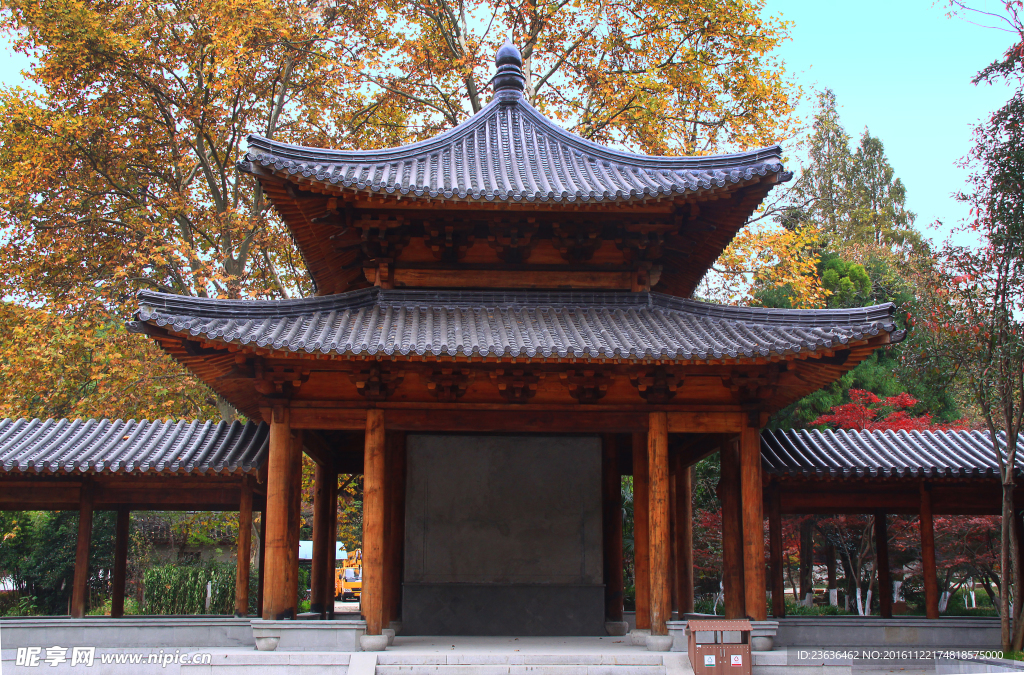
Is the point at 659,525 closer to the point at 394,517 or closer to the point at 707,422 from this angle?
the point at 707,422

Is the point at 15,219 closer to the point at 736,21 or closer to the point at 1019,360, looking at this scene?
the point at 736,21

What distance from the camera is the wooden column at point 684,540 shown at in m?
12.8

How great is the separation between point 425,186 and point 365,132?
1501 centimetres

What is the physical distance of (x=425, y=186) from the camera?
410 inches

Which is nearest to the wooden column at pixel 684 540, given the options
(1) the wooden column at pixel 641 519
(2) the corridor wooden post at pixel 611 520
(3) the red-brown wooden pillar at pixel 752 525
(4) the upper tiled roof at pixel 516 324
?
(2) the corridor wooden post at pixel 611 520

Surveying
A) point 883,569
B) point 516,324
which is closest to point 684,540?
point 883,569

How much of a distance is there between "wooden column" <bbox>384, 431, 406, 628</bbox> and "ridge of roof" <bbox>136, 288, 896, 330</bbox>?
7.31 feet

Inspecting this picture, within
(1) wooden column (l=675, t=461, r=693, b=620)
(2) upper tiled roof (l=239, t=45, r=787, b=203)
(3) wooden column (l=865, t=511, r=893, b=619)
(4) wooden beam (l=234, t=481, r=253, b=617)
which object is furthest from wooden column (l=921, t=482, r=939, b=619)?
(4) wooden beam (l=234, t=481, r=253, b=617)

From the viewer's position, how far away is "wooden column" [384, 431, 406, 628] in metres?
11.5

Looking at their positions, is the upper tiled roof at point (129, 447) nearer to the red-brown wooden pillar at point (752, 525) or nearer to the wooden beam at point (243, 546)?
the wooden beam at point (243, 546)

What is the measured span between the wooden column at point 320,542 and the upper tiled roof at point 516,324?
3.73 meters

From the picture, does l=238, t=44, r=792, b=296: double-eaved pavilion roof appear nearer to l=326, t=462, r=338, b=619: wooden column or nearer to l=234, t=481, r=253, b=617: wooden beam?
l=326, t=462, r=338, b=619: wooden column

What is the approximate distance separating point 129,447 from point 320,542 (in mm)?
3370

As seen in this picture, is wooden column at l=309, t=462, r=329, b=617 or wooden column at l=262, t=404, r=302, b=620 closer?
wooden column at l=262, t=404, r=302, b=620
